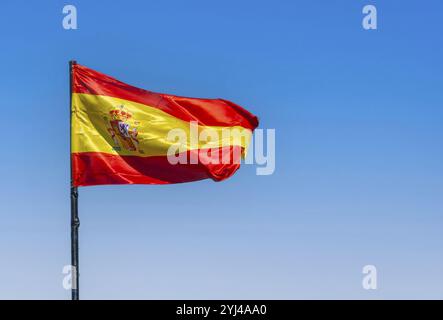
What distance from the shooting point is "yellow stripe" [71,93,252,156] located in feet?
117

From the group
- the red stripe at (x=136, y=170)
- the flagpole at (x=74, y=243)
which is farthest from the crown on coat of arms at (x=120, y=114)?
the flagpole at (x=74, y=243)

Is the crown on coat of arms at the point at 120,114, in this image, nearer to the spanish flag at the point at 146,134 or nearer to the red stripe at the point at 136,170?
the spanish flag at the point at 146,134

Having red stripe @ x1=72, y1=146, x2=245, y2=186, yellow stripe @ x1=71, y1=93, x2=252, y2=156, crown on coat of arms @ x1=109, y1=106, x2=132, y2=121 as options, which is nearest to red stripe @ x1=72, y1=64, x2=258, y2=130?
yellow stripe @ x1=71, y1=93, x2=252, y2=156

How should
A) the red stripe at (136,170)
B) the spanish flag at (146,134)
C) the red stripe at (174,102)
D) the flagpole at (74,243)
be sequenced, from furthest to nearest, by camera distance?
the red stripe at (174,102) → the spanish flag at (146,134) → the red stripe at (136,170) → the flagpole at (74,243)

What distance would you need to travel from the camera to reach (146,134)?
120 ft

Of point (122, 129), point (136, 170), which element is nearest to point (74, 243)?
point (136, 170)

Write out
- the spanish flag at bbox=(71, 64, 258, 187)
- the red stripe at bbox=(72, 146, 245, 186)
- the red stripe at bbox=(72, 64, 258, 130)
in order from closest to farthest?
the red stripe at bbox=(72, 146, 245, 186) → the spanish flag at bbox=(71, 64, 258, 187) → the red stripe at bbox=(72, 64, 258, 130)

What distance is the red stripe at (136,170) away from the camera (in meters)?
35.2

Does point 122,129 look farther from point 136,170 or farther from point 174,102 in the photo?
point 174,102

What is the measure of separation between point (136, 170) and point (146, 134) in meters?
1.28

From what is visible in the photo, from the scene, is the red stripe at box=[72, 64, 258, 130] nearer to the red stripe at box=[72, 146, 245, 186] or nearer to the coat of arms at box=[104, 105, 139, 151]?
the coat of arms at box=[104, 105, 139, 151]

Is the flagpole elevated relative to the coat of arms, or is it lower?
lower
